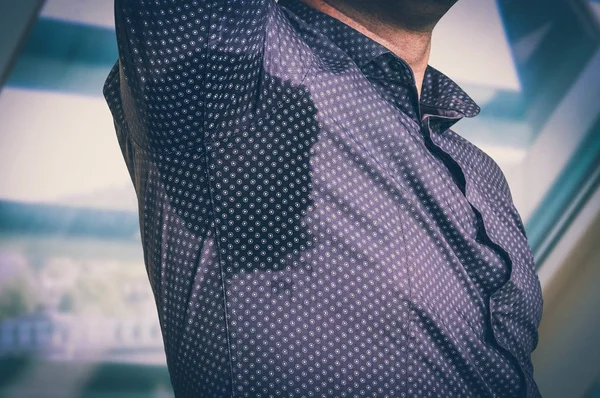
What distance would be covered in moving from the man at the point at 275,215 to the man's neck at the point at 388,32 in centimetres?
10

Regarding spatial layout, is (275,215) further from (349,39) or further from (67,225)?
(67,225)

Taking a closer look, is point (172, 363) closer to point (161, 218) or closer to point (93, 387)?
point (161, 218)

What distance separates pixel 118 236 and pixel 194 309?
80 centimetres

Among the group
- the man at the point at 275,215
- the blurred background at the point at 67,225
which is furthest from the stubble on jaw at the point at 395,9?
the blurred background at the point at 67,225

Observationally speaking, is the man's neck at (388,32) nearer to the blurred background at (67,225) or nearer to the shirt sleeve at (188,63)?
the shirt sleeve at (188,63)

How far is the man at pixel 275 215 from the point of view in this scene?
19.5 inches

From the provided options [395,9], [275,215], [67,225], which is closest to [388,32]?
[395,9]

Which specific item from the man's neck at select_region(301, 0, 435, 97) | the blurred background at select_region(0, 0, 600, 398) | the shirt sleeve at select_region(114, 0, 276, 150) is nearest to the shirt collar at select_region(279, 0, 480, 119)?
the man's neck at select_region(301, 0, 435, 97)

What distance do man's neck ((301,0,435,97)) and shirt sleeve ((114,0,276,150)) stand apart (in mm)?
A: 238

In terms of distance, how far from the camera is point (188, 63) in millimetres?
481

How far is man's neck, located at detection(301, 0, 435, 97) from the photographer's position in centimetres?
75

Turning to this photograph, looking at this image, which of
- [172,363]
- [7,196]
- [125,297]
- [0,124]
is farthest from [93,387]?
[172,363]

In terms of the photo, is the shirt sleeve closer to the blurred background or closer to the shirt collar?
the shirt collar

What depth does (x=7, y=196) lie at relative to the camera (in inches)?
47.9
